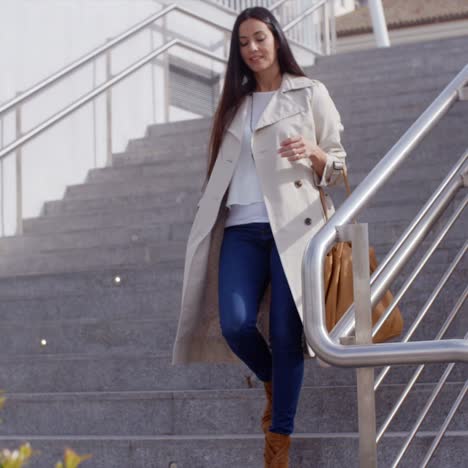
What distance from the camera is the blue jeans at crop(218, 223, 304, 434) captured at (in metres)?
3.81

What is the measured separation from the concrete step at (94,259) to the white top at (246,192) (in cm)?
226

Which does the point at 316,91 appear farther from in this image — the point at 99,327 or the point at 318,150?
the point at 99,327

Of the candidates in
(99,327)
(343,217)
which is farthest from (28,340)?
(343,217)

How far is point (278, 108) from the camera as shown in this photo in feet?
13.2

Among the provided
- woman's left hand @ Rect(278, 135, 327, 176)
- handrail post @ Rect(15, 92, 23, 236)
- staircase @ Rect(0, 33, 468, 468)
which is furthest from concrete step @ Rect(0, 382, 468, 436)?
handrail post @ Rect(15, 92, 23, 236)

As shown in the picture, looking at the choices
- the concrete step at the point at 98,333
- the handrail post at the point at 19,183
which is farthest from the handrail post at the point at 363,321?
the handrail post at the point at 19,183

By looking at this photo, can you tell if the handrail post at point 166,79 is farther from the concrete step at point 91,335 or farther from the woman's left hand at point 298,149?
the woman's left hand at point 298,149

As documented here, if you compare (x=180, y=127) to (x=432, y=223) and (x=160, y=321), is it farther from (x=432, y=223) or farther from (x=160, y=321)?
(x=432, y=223)

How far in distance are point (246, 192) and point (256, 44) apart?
48 centimetres

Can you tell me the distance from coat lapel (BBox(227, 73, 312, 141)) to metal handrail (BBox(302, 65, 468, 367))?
0.59 meters

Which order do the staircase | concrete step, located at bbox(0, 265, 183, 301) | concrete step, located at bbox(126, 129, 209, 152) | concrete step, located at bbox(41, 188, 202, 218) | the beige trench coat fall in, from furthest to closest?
concrete step, located at bbox(126, 129, 209, 152), concrete step, located at bbox(41, 188, 202, 218), concrete step, located at bbox(0, 265, 183, 301), the staircase, the beige trench coat

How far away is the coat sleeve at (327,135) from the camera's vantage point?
12.8ft

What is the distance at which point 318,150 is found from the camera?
386 cm

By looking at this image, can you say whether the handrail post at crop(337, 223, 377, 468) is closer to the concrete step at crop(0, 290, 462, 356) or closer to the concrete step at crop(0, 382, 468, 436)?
the concrete step at crop(0, 382, 468, 436)
